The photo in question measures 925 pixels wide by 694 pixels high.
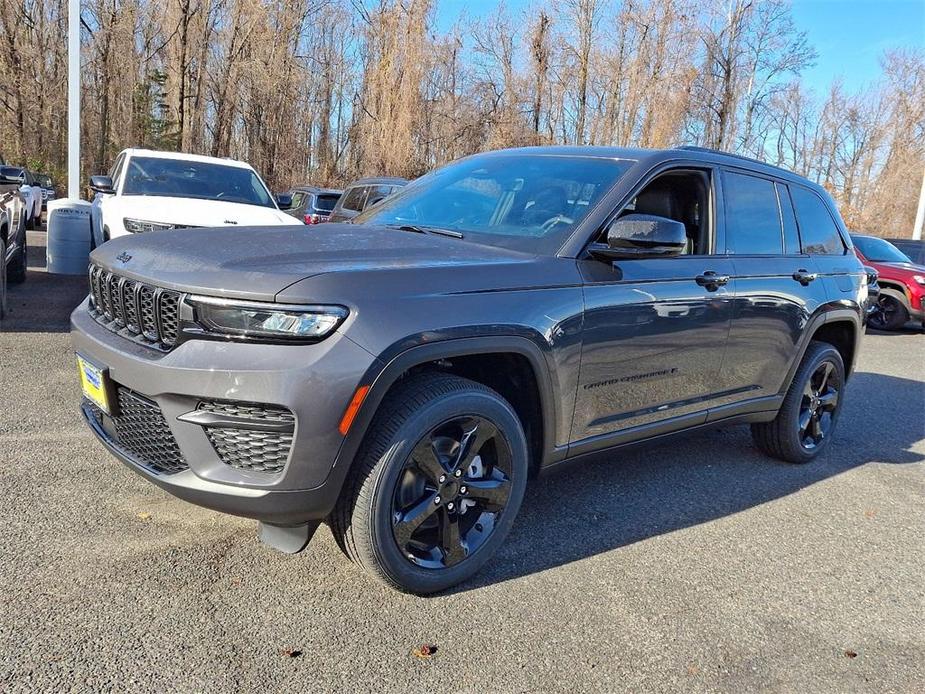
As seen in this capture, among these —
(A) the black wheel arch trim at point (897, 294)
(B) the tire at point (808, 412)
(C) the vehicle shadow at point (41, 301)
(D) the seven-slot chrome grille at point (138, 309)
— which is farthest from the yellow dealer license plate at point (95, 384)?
(A) the black wheel arch trim at point (897, 294)

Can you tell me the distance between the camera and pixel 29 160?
1248 inches

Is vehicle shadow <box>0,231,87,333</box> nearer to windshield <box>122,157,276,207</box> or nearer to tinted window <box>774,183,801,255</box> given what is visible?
windshield <box>122,157,276,207</box>

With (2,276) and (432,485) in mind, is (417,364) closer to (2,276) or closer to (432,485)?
(432,485)

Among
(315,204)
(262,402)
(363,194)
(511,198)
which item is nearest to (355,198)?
(363,194)

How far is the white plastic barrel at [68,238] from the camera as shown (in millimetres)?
8086

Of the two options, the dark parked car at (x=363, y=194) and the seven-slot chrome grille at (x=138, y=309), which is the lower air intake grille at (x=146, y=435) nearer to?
the seven-slot chrome grille at (x=138, y=309)

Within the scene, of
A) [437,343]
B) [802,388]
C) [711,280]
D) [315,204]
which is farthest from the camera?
[315,204]

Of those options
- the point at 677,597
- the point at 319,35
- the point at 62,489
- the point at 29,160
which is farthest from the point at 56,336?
the point at 29,160

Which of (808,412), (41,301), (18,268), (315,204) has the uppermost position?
(315,204)

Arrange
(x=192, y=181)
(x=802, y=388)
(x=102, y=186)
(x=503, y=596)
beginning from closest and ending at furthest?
(x=503, y=596), (x=802, y=388), (x=102, y=186), (x=192, y=181)

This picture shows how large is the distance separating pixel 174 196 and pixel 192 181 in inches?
20.5

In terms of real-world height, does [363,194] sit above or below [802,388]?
above

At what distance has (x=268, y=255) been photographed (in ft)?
8.95

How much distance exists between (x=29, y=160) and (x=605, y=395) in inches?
1382
